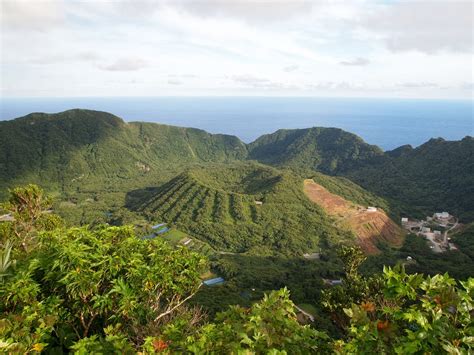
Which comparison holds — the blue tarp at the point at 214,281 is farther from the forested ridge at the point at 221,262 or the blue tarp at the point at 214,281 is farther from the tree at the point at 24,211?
the tree at the point at 24,211

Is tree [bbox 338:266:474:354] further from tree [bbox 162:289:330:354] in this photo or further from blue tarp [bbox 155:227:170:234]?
blue tarp [bbox 155:227:170:234]

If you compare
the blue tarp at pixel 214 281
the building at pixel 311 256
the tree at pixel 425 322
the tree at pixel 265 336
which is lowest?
the building at pixel 311 256

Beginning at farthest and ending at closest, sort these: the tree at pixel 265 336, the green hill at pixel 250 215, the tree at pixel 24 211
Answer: the green hill at pixel 250 215 → the tree at pixel 24 211 → the tree at pixel 265 336

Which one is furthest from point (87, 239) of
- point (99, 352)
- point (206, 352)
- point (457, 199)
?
point (457, 199)

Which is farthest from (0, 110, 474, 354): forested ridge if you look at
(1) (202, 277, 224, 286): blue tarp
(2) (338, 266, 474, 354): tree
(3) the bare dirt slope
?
(1) (202, 277, 224, 286): blue tarp

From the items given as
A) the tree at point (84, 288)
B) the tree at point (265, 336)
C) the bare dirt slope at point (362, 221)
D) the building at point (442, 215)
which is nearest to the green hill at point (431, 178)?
the building at point (442, 215)

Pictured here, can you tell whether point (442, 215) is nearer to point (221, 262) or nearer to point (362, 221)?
point (362, 221)
